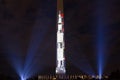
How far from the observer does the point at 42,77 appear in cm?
11156

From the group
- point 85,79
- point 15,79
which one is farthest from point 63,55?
point 15,79

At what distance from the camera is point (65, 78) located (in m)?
113

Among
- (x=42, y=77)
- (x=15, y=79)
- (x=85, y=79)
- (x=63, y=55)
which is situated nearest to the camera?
(x=15, y=79)

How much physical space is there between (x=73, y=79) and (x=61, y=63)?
16.6 meters

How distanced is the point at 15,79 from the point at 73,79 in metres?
26.1

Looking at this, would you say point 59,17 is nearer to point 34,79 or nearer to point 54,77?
point 54,77

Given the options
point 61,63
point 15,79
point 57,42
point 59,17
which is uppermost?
point 59,17

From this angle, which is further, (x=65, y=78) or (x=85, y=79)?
(x=65, y=78)

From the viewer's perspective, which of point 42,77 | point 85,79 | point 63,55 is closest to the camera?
point 85,79

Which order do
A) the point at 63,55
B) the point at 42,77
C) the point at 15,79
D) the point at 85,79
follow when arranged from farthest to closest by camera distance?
1. the point at 63,55
2. the point at 42,77
3. the point at 85,79
4. the point at 15,79

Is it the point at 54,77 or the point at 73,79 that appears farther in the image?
the point at 54,77

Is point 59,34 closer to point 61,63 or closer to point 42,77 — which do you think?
point 61,63

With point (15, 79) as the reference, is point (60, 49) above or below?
above

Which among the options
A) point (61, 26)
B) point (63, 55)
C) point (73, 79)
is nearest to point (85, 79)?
point (73, 79)
